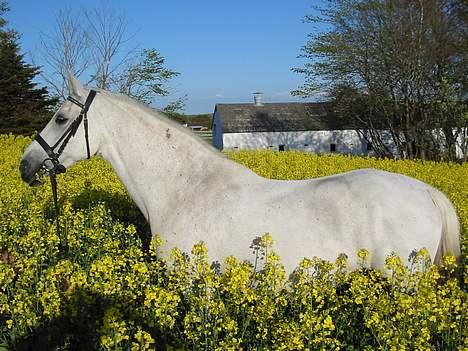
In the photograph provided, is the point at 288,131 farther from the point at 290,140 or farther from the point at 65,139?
the point at 65,139

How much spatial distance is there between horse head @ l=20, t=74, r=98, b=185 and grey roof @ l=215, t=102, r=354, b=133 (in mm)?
31636

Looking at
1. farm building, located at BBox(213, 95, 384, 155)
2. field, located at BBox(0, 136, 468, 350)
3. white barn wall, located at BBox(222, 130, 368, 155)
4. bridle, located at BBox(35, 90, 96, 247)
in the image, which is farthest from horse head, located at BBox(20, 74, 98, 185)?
white barn wall, located at BBox(222, 130, 368, 155)

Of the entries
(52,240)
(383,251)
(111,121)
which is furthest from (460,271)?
(52,240)

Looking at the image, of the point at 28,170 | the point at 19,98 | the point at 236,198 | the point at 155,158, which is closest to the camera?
the point at 236,198

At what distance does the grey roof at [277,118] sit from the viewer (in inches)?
1407

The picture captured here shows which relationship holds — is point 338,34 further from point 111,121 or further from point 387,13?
point 111,121

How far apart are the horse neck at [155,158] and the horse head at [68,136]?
6.2 inches

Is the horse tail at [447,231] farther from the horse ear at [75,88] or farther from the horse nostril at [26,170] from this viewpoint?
the horse nostril at [26,170]

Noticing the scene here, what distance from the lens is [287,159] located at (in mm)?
14438

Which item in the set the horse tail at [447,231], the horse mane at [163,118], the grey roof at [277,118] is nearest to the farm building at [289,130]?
the grey roof at [277,118]

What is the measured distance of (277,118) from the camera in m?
36.8

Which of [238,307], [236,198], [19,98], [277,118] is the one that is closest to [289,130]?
[277,118]

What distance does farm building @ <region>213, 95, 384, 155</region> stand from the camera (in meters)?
34.8

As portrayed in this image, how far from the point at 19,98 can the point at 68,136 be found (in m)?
30.7
